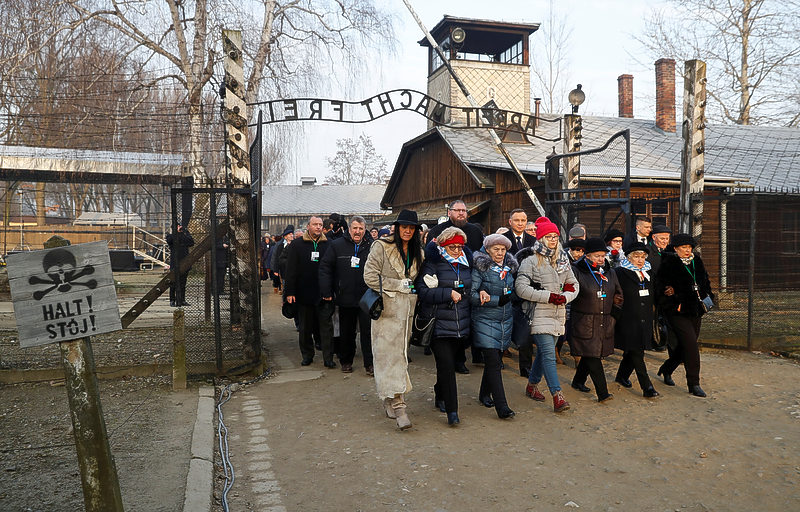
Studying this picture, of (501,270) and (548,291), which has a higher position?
(501,270)

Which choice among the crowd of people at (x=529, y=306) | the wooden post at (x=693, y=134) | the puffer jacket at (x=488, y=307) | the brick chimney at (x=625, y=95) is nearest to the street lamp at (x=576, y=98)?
the wooden post at (x=693, y=134)

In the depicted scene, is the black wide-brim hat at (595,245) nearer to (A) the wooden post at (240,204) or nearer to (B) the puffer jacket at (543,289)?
(B) the puffer jacket at (543,289)

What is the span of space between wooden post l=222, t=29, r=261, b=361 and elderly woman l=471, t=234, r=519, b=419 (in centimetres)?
335

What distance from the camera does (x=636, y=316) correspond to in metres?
7.15

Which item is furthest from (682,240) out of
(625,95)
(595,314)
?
(625,95)

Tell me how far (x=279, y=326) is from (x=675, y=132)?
17.9 metres

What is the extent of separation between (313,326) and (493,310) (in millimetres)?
3861

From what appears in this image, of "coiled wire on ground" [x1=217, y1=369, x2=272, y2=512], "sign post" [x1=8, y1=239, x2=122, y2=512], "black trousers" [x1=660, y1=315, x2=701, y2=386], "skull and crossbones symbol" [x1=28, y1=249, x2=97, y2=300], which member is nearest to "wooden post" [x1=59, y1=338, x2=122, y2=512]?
"sign post" [x1=8, y1=239, x2=122, y2=512]

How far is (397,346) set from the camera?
6.28 metres

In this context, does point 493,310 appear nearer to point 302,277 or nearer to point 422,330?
point 422,330

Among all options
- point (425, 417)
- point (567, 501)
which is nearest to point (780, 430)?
point (567, 501)

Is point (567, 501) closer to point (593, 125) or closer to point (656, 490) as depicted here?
point (656, 490)

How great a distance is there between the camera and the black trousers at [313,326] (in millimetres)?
8883

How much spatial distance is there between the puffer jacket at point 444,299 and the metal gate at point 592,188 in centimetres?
444
